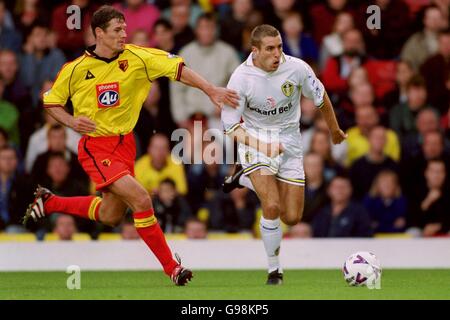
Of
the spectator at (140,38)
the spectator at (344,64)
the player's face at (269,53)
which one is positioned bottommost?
the player's face at (269,53)

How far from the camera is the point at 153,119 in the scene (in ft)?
54.1

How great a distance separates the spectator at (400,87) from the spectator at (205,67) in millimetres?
2085

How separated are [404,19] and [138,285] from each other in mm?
6908

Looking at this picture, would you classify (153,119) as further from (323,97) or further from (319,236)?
(323,97)

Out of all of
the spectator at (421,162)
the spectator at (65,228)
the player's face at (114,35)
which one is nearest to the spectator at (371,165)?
the spectator at (421,162)

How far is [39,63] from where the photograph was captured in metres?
16.9

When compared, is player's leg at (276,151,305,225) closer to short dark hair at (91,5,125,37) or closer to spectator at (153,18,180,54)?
short dark hair at (91,5,125,37)

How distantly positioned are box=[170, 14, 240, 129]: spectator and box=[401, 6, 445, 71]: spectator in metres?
2.37

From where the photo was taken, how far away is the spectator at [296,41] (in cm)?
1684

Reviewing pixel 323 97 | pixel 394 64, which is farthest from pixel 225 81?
pixel 323 97

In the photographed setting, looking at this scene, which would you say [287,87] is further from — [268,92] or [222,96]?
[222,96]

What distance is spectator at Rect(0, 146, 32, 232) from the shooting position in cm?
1534

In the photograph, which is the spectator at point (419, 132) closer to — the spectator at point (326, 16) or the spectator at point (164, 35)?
the spectator at point (326, 16)

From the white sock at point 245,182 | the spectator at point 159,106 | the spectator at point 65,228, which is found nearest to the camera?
the white sock at point 245,182
